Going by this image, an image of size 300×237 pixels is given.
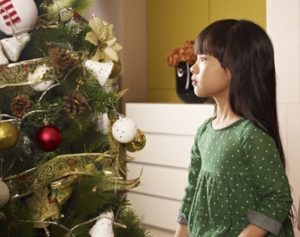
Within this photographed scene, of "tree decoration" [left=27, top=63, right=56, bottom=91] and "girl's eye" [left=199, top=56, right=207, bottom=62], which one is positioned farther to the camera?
"girl's eye" [left=199, top=56, right=207, bottom=62]

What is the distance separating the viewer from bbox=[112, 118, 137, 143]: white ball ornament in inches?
44.8

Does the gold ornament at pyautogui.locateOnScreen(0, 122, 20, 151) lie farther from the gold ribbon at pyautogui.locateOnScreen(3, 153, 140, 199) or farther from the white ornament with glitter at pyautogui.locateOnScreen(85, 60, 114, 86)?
the white ornament with glitter at pyautogui.locateOnScreen(85, 60, 114, 86)

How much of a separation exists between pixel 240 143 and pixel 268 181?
4.5 inches

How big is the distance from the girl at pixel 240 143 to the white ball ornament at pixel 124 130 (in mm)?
237

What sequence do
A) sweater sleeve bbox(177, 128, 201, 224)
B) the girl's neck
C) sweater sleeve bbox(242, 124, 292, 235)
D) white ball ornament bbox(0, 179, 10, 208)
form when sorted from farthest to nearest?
sweater sleeve bbox(177, 128, 201, 224) < the girl's neck < sweater sleeve bbox(242, 124, 292, 235) < white ball ornament bbox(0, 179, 10, 208)

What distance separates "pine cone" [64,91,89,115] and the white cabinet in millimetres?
1560

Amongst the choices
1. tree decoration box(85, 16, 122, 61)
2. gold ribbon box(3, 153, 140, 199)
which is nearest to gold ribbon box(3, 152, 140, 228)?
gold ribbon box(3, 153, 140, 199)

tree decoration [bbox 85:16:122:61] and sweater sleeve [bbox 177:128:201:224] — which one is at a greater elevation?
tree decoration [bbox 85:16:122:61]

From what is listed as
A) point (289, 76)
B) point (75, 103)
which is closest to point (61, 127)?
point (75, 103)

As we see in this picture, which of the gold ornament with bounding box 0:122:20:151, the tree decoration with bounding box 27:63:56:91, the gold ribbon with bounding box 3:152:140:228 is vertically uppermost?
the tree decoration with bounding box 27:63:56:91

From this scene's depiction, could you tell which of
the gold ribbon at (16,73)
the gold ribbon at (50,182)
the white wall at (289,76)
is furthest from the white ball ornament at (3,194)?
the white wall at (289,76)

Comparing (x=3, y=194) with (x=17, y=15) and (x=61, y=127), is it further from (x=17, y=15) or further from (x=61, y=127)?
(x=17, y=15)

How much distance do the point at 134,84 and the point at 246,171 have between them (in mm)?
2221

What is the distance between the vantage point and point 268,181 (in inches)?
46.0
